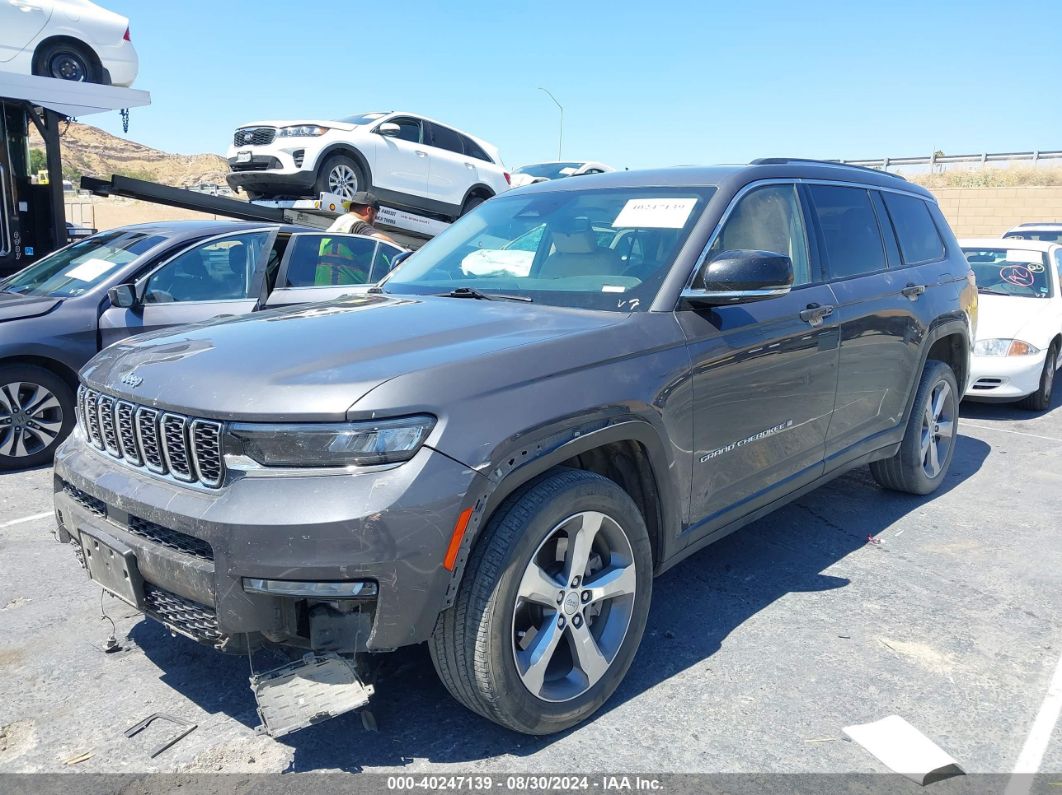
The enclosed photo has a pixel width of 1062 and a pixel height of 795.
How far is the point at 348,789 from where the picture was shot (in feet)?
8.35

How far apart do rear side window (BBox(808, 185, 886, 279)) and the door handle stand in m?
0.30

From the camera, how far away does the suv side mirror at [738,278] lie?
3156 millimetres

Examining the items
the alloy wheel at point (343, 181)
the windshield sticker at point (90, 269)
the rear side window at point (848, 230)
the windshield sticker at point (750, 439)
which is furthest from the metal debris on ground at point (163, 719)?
the alloy wheel at point (343, 181)

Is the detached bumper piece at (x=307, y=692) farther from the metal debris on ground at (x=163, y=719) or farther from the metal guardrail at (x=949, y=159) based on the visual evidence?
the metal guardrail at (x=949, y=159)

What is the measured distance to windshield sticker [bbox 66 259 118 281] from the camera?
6250 millimetres

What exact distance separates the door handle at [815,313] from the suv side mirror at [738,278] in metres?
0.55

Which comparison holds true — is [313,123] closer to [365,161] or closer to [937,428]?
[365,161]

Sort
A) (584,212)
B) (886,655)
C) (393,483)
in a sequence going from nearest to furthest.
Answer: (393,483) → (886,655) → (584,212)

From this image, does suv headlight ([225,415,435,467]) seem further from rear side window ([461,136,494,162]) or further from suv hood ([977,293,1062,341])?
rear side window ([461,136,494,162])

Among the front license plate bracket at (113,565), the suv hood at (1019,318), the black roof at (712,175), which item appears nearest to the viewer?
the front license plate bracket at (113,565)

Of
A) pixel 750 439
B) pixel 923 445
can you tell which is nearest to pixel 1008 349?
pixel 923 445

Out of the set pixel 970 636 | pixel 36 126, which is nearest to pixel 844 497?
pixel 970 636

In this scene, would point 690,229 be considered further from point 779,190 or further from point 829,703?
point 829,703

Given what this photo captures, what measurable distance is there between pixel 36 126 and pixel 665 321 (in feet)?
27.4
